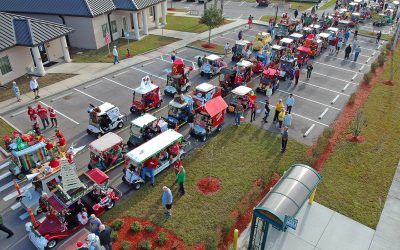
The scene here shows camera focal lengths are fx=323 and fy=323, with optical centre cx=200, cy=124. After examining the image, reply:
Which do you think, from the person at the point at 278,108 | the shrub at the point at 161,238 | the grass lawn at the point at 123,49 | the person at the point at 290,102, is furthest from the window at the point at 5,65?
the person at the point at 290,102

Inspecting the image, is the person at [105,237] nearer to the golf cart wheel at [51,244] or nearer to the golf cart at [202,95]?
the golf cart wheel at [51,244]

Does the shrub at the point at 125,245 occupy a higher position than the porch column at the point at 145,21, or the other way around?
the porch column at the point at 145,21

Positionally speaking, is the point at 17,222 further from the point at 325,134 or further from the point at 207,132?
the point at 325,134

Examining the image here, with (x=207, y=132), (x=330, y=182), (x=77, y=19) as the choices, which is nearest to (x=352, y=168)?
(x=330, y=182)

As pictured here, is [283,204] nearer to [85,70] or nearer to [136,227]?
[136,227]

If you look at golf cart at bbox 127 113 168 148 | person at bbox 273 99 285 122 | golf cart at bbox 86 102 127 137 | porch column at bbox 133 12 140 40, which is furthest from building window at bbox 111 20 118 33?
person at bbox 273 99 285 122
